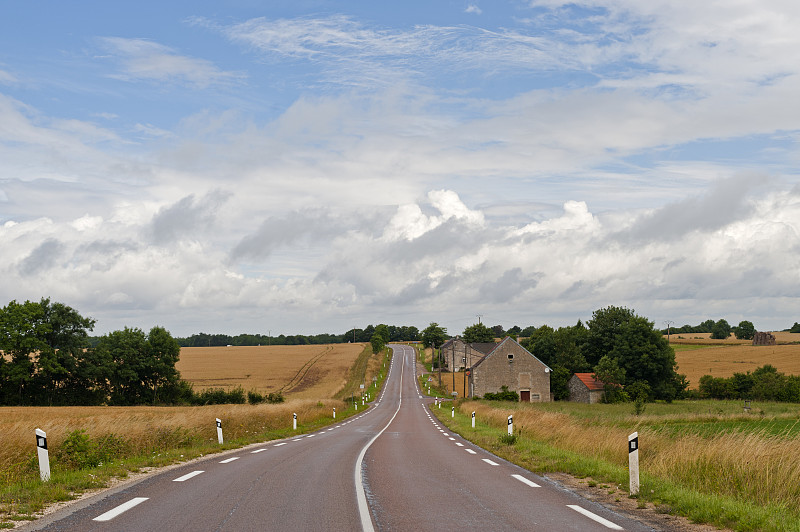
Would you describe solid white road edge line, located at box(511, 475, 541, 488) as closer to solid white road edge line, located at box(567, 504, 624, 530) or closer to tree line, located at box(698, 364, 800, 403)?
solid white road edge line, located at box(567, 504, 624, 530)

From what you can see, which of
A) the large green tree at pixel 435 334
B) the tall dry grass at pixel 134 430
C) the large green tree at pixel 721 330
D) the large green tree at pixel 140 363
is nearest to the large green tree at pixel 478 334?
the large green tree at pixel 435 334

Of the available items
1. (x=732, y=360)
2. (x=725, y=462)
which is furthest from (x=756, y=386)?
(x=725, y=462)

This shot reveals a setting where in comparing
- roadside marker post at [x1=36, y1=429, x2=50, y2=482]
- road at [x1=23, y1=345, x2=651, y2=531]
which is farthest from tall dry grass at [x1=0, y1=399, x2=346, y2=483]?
road at [x1=23, y1=345, x2=651, y2=531]

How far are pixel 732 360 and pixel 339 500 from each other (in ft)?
362

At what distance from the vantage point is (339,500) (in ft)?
29.8

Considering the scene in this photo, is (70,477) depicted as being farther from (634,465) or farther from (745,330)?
(745,330)

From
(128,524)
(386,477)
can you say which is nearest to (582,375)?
(386,477)

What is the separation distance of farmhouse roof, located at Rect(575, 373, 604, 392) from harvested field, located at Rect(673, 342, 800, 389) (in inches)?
599

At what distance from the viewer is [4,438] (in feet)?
41.8

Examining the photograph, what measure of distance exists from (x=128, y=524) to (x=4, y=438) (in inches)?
287

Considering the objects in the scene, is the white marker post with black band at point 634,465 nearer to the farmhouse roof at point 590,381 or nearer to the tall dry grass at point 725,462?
the tall dry grass at point 725,462

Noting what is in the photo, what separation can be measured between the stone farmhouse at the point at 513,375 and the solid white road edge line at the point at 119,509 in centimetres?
7366

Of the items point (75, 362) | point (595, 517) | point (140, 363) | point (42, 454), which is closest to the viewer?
point (595, 517)

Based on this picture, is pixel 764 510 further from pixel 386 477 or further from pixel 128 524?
pixel 128 524
